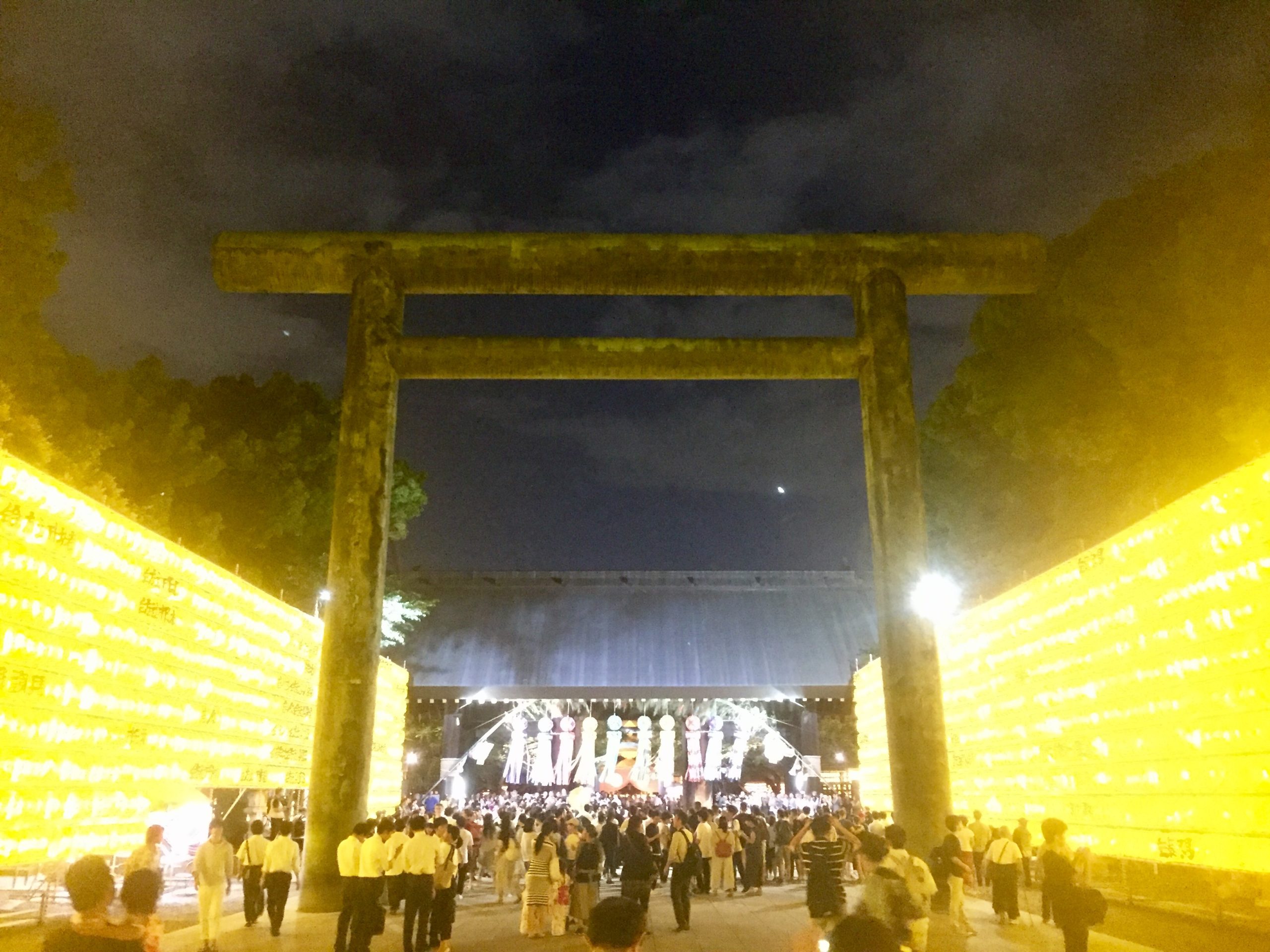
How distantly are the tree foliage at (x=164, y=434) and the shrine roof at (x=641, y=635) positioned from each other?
24.9 feet

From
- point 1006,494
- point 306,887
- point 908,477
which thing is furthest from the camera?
point 1006,494

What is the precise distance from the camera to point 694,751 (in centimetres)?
3042

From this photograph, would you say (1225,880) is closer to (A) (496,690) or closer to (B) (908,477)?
(B) (908,477)

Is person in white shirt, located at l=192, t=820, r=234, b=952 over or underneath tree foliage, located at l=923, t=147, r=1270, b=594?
underneath

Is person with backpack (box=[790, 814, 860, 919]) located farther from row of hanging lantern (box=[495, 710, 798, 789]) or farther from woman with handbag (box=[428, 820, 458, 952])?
row of hanging lantern (box=[495, 710, 798, 789])

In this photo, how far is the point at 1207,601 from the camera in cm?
917

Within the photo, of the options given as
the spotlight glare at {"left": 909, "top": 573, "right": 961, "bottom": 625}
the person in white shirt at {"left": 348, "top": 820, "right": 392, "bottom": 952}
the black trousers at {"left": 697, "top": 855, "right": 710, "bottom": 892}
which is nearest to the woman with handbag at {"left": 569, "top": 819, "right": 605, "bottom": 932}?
the person in white shirt at {"left": 348, "top": 820, "right": 392, "bottom": 952}

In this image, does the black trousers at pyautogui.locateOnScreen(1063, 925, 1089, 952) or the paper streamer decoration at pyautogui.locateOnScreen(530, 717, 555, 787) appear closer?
the black trousers at pyautogui.locateOnScreen(1063, 925, 1089, 952)

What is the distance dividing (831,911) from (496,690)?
23.2 metres

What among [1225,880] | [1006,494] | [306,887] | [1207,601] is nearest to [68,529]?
[306,887]

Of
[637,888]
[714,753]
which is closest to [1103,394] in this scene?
[637,888]

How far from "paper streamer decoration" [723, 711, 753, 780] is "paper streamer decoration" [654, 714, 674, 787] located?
1824 millimetres

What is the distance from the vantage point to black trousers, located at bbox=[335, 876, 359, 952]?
9.18 metres

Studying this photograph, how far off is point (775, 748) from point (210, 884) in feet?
77.5
